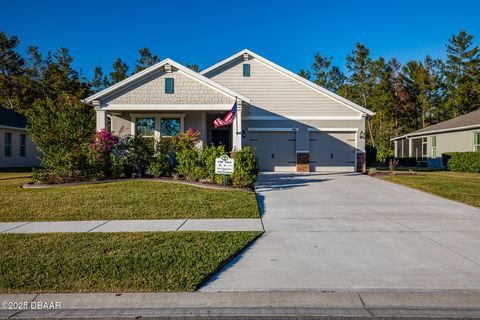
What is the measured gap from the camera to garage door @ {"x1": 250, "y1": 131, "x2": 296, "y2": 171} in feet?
61.5

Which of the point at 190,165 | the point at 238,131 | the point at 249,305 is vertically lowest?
the point at 249,305

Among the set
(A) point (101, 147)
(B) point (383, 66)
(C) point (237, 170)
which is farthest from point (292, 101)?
(B) point (383, 66)

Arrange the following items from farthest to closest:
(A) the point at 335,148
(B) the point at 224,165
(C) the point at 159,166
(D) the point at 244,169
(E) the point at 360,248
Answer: (A) the point at 335,148
(C) the point at 159,166
(D) the point at 244,169
(B) the point at 224,165
(E) the point at 360,248

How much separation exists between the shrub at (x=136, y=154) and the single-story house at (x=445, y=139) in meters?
19.9

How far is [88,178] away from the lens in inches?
498

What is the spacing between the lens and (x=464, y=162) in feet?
65.8

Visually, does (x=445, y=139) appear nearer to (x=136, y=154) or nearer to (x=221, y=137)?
(x=221, y=137)

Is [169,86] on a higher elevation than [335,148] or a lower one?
higher

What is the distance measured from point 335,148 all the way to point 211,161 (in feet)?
31.6

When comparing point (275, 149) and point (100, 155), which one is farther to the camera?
point (275, 149)

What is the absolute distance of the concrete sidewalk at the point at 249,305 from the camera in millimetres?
3477

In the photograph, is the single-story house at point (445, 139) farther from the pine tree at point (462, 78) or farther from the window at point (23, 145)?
the window at point (23, 145)

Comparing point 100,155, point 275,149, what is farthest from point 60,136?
point 275,149

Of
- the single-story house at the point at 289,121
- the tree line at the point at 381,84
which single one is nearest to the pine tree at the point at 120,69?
the tree line at the point at 381,84
